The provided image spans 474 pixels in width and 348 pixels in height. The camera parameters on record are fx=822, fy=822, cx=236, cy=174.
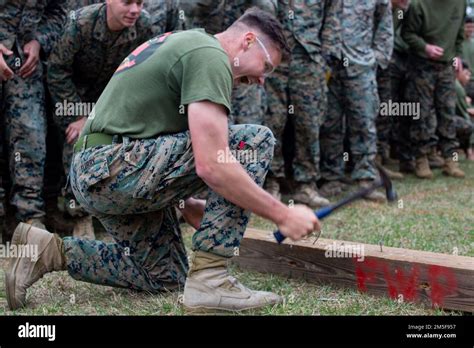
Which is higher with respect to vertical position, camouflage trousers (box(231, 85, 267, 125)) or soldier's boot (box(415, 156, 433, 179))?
camouflage trousers (box(231, 85, 267, 125))

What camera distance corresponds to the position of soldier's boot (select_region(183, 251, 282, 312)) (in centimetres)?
338

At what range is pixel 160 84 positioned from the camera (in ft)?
11.1

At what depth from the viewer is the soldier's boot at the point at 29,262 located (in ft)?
11.8

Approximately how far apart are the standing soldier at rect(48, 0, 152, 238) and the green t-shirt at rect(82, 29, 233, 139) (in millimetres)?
1733

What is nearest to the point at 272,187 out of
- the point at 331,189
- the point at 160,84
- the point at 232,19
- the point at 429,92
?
the point at 331,189

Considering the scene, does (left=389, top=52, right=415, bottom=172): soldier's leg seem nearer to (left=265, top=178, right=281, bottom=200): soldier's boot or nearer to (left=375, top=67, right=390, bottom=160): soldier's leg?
(left=375, top=67, right=390, bottom=160): soldier's leg

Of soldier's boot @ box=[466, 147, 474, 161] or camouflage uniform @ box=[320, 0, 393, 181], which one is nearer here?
camouflage uniform @ box=[320, 0, 393, 181]

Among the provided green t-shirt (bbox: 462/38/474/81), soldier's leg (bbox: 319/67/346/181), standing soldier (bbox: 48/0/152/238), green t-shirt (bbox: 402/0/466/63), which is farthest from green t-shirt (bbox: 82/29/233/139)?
green t-shirt (bbox: 462/38/474/81)

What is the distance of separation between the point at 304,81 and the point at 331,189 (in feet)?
3.83

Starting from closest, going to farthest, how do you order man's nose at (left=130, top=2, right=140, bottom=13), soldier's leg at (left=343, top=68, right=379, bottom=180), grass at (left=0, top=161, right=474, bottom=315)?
grass at (left=0, top=161, right=474, bottom=315) < man's nose at (left=130, top=2, right=140, bottom=13) < soldier's leg at (left=343, top=68, right=379, bottom=180)

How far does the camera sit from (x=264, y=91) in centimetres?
667

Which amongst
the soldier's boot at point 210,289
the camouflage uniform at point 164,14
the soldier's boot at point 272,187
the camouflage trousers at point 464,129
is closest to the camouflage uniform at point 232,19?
the camouflage uniform at point 164,14

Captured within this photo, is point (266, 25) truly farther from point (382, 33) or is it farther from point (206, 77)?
point (382, 33)
